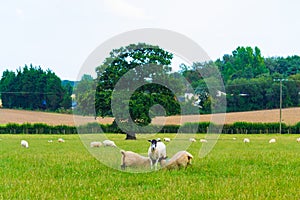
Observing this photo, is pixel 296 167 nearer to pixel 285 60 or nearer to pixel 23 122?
pixel 23 122

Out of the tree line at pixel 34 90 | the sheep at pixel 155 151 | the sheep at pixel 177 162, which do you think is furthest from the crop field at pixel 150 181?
the tree line at pixel 34 90

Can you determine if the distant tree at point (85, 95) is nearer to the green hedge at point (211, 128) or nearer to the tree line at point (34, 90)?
the green hedge at point (211, 128)

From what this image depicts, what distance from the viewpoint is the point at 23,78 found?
109 meters

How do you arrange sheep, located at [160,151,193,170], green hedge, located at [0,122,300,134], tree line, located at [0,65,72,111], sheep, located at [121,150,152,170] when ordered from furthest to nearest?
1. tree line, located at [0,65,72,111]
2. green hedge, located at [0,122,300,134]
3. sheep, located at [121,150,152,170]
4. sheep, located at [160,151,193,170]

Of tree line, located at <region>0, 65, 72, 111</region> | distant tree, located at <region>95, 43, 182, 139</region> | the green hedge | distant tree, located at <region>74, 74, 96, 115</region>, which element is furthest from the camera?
tree line, located at <region>0, 65, 72, 111</region>

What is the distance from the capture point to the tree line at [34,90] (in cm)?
9669

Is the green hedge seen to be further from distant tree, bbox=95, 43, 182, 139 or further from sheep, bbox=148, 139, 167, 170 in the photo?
sheep, bbox=148, 139, 167, 170

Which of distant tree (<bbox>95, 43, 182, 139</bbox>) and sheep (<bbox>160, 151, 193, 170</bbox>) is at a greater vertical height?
distant tree (<bbox>95, 43, 182, 139</bbox>)

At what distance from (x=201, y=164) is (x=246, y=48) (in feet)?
342

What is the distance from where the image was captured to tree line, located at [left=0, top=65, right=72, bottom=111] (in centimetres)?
9669

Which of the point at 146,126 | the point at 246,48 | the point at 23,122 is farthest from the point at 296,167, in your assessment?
the point at 246,48

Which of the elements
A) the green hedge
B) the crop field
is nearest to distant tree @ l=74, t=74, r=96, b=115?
the green hedge

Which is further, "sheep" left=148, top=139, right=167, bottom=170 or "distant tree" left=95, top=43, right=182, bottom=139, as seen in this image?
"distant tree" left=95, top=43, right=182, bottom=139

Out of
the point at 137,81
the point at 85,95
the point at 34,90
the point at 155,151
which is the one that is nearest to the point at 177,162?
the point at 155,151
